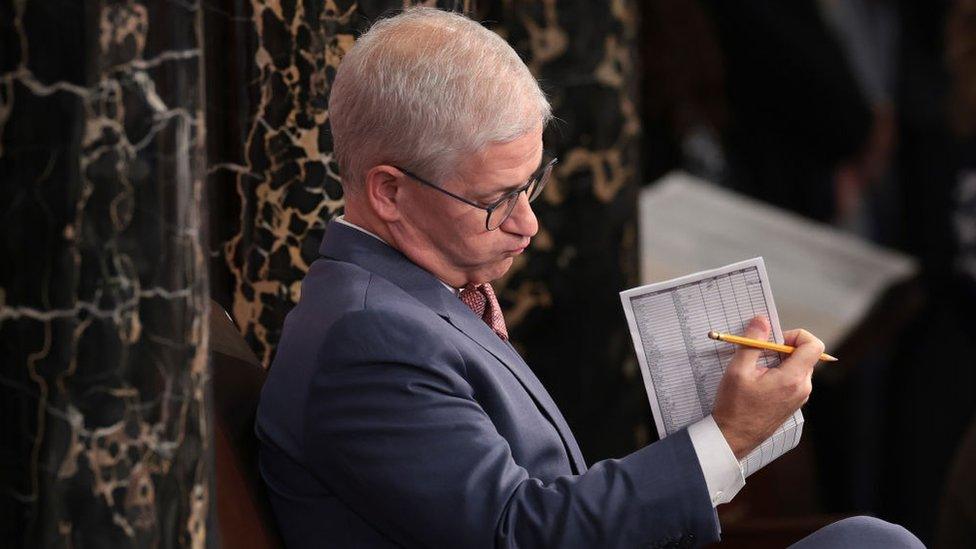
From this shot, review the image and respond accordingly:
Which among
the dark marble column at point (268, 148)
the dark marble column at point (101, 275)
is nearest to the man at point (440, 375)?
the dark marble column at point (101, 275)

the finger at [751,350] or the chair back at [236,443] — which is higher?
the finger at [751,350]

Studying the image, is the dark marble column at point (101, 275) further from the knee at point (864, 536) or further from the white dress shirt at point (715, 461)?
the knee at point (864, 536)

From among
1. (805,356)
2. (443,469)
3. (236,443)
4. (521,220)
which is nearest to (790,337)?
(805,356)

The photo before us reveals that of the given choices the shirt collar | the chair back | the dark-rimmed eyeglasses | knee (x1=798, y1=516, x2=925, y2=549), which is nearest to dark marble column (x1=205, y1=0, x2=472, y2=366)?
the chair back

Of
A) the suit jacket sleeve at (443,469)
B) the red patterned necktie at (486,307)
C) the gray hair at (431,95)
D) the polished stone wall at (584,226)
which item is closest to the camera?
the suit jacket sleeve at (443,469)

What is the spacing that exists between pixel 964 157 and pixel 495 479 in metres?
4.63

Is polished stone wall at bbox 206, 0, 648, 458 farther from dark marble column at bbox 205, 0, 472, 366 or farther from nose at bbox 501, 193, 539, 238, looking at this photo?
nose at bbox 501, 193, 539, 238

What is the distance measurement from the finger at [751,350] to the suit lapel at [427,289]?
0.29m

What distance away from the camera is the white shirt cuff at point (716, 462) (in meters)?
1.88

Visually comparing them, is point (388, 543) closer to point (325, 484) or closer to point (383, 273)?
point (325, 484)

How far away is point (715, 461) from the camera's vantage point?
1881 mm

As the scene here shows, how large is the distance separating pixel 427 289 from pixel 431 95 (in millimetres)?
271

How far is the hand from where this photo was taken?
6.21 feet

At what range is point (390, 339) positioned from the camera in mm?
1879
